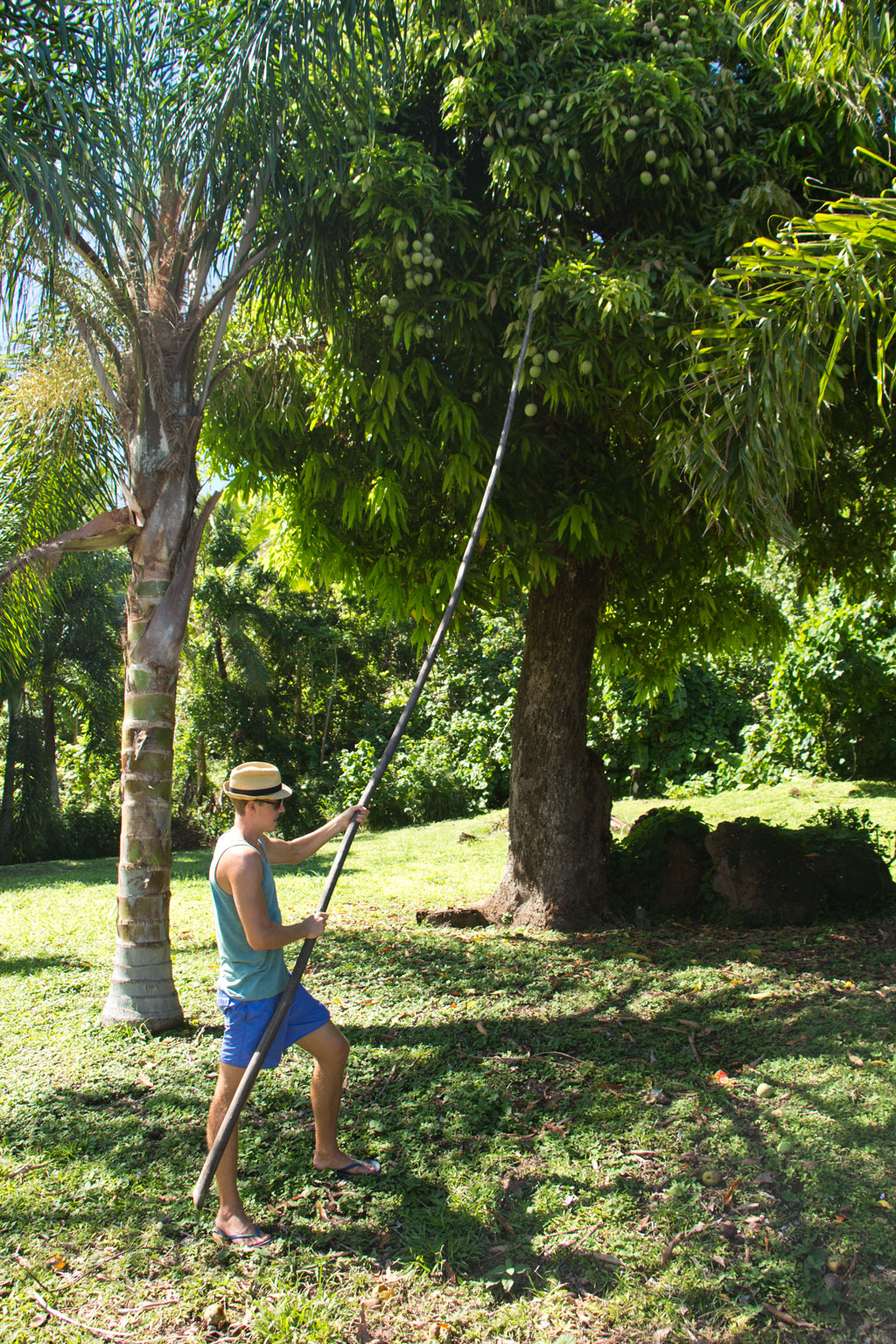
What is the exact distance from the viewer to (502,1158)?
12.0ft

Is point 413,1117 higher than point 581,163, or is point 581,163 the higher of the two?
point 581,163

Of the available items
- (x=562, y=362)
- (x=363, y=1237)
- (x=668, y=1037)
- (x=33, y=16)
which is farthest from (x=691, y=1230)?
(x=33, y=16)

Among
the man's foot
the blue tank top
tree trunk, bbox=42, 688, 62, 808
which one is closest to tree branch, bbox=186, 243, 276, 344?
the blue tank top

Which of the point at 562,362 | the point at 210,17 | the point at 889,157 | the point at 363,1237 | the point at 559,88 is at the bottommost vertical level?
the point at 363,1237

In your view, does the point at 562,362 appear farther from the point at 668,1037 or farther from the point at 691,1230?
the point at 691,1230

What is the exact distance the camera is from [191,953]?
680cm

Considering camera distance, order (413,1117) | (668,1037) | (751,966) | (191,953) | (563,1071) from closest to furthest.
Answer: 1. (413,1117)
2. (563,1071)
3. (668,1037)
4. (751,966)
5. (191,953)

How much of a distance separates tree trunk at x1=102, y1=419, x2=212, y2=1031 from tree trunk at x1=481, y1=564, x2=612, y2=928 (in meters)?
2.84

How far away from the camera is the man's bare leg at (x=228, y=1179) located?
10.3ft

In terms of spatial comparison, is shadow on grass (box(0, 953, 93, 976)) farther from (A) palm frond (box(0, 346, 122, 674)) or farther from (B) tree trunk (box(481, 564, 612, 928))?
(B) tree trunk (box(481, 564, 612, 928))

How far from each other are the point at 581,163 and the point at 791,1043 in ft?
15.8

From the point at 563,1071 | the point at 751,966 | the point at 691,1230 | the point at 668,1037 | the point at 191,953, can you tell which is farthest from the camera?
the point at 191,953

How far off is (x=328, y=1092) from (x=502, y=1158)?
0.77 m

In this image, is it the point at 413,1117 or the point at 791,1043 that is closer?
the point at 413,1117
